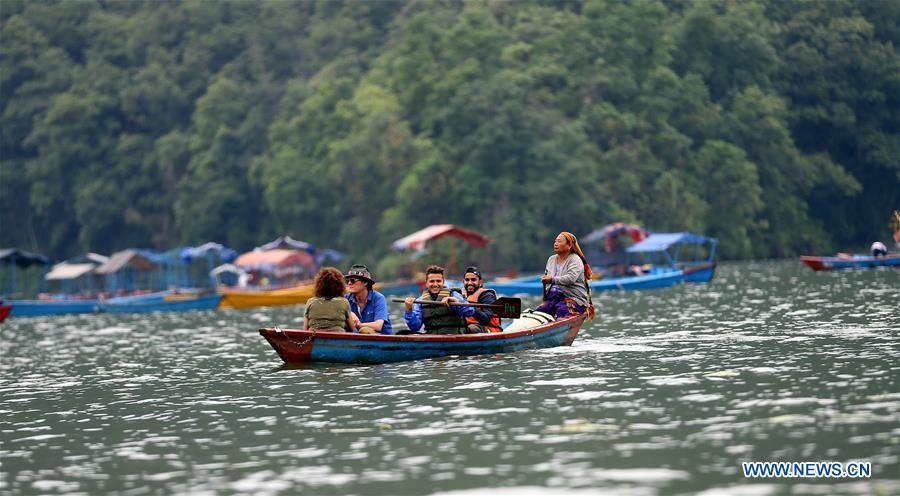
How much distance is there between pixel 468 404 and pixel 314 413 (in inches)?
72.0

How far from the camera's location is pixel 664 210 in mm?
75438

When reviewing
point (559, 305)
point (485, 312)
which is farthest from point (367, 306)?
point (559, 305)

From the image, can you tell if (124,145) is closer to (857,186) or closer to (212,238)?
(212,238)

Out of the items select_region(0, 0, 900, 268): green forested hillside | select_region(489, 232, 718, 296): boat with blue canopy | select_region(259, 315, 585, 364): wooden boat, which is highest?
select_region(0, 0, 900, 268): green forested hillside

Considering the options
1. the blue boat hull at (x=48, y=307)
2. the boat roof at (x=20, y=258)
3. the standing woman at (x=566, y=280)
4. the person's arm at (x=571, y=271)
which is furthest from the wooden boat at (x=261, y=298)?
the person's arm at (x=571, y=271)

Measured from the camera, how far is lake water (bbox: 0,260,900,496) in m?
11.7

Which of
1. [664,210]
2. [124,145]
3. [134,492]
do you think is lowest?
[134,492]

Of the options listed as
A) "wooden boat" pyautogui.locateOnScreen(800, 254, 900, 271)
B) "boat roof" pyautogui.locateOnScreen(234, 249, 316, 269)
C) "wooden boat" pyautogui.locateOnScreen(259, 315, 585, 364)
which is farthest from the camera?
"boat roof" pyautogui.locateOnScreen(234, 249, 316, 269)

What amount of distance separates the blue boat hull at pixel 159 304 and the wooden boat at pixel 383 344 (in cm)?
2958

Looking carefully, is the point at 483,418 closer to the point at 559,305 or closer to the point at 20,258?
the point at 559,305

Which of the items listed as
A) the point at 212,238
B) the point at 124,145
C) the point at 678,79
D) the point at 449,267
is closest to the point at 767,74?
the point at 678,79

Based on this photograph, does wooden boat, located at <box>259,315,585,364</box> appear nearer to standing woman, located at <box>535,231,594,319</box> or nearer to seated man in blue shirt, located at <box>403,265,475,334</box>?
seated man in blue shirt, located at <box>403,265,475,334</box>

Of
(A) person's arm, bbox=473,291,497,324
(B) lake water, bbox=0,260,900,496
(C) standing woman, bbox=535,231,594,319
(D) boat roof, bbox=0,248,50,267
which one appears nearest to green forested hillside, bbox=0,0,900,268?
(D) boat roof, bbox=0,248,50,267

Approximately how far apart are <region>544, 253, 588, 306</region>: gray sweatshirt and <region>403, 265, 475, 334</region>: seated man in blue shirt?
1718 millimetres
